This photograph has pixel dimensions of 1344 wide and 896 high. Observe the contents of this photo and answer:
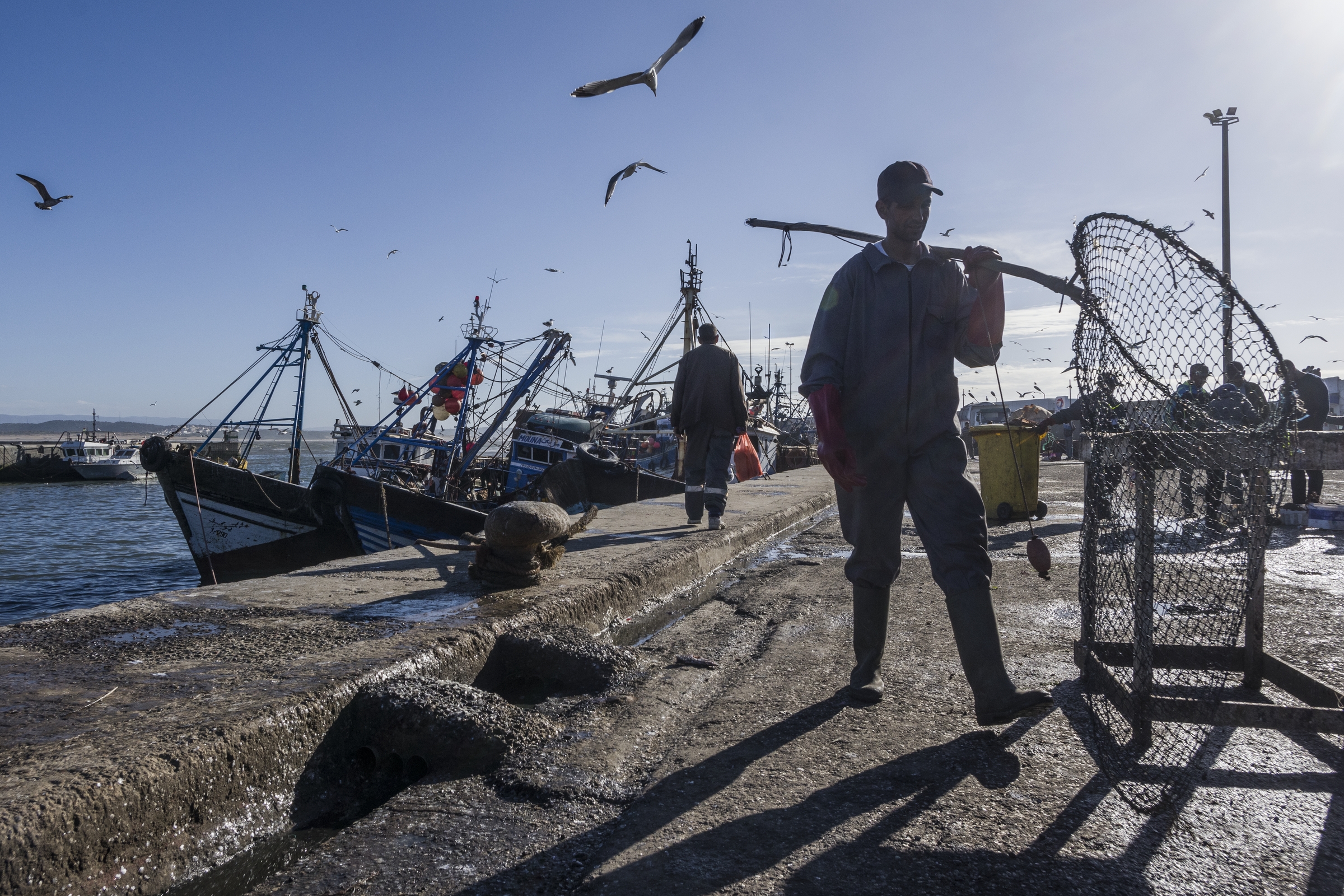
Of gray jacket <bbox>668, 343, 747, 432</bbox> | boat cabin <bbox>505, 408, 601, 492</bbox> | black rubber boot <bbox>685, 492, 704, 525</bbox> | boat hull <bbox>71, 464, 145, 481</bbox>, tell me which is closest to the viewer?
gray jacket <bbox>668, 343, 747, 432</bbox>

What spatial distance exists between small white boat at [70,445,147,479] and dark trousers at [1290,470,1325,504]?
57.7 meters

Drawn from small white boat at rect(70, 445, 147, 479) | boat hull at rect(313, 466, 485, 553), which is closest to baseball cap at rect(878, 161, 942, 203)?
boat hull at rect(313, 466, 485, 553)

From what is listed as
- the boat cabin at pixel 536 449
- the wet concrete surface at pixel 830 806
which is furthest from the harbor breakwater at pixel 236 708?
the boat cabin at pixel 536 449

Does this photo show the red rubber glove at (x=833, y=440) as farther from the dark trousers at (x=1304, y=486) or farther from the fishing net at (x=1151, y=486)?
the dark trousers at (x=1304, y=486)

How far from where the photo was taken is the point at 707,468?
626 cm

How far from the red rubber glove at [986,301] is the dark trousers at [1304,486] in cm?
884

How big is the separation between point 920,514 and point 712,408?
3.71 meters

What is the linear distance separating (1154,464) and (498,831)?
180 cm

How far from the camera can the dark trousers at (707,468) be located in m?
6.18

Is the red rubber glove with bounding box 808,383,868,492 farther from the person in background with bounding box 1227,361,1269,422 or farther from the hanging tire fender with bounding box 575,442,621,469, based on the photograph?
the hanging tire fender with bounding box 575,442,621,469

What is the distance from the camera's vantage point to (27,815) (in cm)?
145

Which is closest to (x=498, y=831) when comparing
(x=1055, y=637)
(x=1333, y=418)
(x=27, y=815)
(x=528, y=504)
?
(x=27, y=815)

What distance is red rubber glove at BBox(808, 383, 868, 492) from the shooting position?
8.23 ft

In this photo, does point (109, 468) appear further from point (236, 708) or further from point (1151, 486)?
point (1151, 486)
